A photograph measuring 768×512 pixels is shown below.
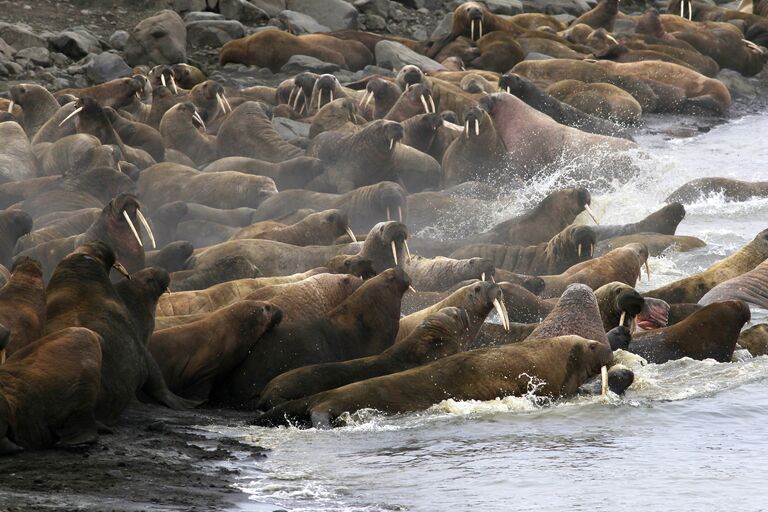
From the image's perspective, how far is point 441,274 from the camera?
485 inches

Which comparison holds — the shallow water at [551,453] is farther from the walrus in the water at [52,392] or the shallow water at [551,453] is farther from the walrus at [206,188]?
the walrus at [206,188]

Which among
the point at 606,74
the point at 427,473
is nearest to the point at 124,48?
the point at 606,74

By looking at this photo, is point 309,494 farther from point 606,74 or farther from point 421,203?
point 606,74

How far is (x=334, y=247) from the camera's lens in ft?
40.9

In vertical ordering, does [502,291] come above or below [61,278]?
below

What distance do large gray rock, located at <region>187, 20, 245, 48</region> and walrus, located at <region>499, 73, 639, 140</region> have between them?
6.25 m

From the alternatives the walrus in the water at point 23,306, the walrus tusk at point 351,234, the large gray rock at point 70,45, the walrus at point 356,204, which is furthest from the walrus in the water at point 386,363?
the large gray rock at point 70,45

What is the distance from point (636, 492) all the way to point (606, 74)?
16.3 metres

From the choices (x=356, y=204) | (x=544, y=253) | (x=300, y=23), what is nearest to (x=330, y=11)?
(x=300, y=23)

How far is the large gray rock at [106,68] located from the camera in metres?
20.8

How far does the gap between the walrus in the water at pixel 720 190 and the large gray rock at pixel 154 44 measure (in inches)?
359

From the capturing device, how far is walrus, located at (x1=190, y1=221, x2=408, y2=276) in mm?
11992

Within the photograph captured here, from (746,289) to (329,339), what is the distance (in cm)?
415

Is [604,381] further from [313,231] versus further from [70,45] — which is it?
[70,45]
